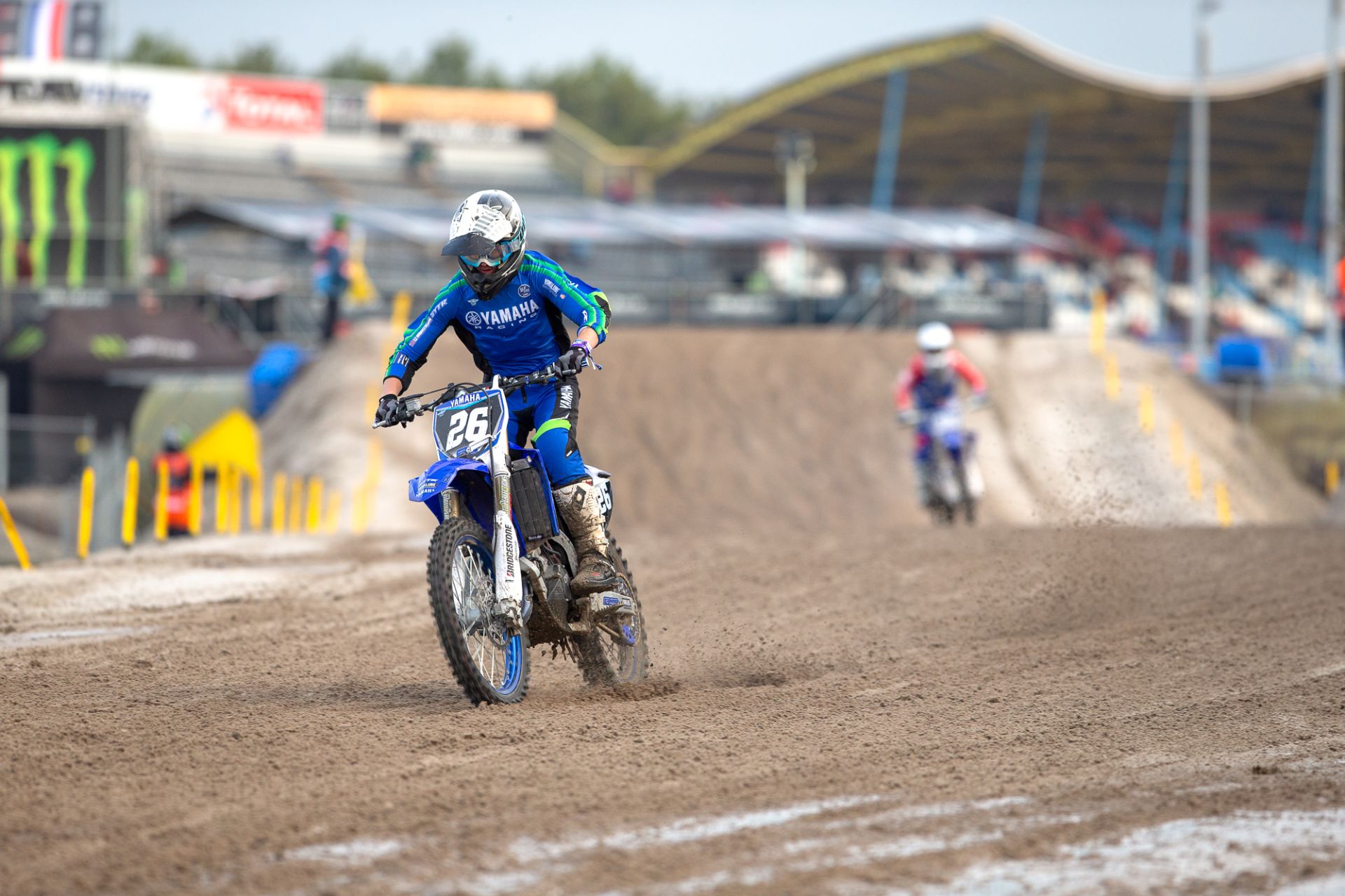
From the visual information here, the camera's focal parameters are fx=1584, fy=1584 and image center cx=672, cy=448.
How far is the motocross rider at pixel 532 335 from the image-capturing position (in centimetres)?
651

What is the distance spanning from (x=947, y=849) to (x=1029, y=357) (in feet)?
79.2

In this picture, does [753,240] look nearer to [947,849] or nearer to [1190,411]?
[1190,411]

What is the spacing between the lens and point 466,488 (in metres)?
6.41

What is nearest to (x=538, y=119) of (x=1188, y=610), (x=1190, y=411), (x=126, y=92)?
(x=126, y=92)

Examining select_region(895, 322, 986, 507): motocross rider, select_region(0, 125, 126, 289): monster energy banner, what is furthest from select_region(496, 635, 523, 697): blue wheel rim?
select_region(0, 125, 126, 289): monster energy banner

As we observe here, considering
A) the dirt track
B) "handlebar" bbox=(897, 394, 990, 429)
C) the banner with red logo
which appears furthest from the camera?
the banner with red logo

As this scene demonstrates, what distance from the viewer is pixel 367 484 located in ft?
65.5

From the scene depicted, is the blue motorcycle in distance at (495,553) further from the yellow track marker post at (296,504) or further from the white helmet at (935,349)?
the yellow track marker post at (296,504)

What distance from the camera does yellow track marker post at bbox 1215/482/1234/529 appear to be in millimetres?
20188

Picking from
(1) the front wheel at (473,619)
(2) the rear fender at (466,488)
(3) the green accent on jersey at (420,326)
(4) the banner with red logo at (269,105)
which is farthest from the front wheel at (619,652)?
(4) the banner with red logo at (269,105)

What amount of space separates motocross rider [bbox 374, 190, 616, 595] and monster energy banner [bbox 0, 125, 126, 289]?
2054 centimetres

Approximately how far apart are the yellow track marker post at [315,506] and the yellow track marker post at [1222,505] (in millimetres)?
11113

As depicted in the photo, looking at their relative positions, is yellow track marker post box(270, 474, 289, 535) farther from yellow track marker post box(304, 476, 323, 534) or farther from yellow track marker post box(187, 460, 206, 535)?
yellow track marker post box(187, 460, 206, 535)

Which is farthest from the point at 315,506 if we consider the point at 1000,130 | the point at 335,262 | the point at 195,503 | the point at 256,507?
the point at 1000,130
